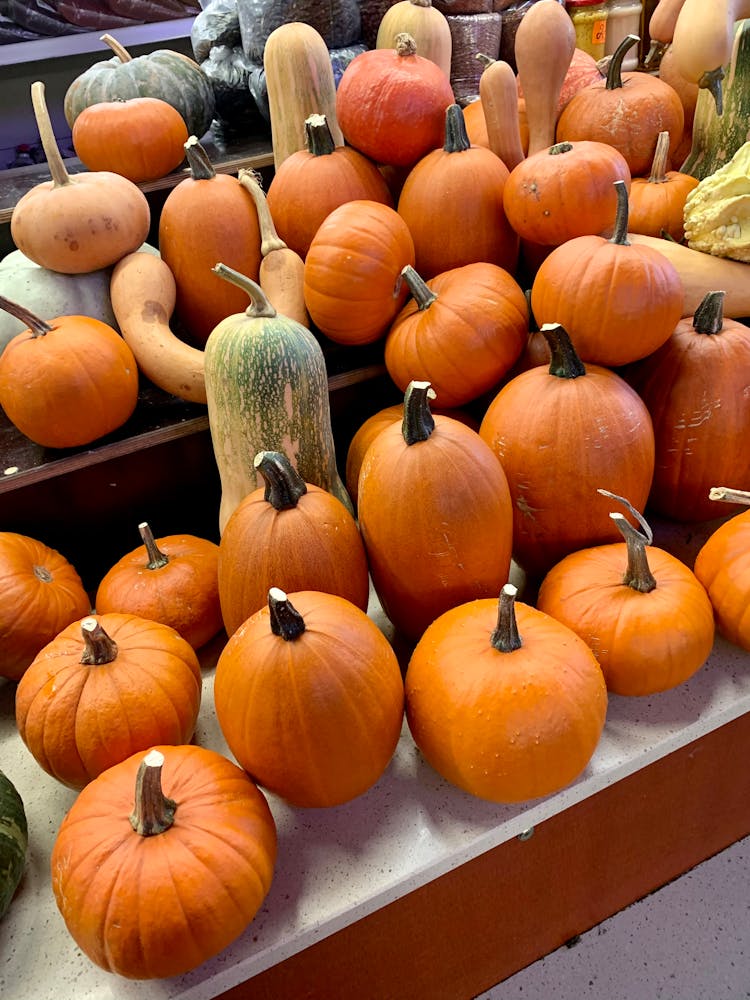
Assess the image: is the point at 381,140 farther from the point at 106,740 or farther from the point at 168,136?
the point at 106,740

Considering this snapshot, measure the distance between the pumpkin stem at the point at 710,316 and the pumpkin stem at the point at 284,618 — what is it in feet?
2.34

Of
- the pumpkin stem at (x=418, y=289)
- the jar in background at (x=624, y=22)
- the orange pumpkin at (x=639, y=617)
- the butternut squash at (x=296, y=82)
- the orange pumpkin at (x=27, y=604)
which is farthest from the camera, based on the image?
the jar in background at (x=624, y=22)

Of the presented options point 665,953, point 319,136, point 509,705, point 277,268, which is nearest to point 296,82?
point 319,136

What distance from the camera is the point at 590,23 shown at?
1.79 meters

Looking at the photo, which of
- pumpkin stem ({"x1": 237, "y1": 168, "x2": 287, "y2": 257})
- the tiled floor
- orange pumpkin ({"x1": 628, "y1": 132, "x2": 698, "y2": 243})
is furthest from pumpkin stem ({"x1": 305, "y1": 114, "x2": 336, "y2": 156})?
the tiled floor

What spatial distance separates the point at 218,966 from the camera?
70 cm

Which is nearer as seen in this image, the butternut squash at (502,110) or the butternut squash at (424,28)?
the butternut squash at (502,110)

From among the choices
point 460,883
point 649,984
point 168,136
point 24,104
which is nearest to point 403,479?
point 460,883

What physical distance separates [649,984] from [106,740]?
2.83 ft

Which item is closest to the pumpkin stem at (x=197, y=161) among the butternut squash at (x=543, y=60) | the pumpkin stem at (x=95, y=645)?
the butternut squash at (x=543, y=60)

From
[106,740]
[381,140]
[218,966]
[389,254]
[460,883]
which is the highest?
[381,140]

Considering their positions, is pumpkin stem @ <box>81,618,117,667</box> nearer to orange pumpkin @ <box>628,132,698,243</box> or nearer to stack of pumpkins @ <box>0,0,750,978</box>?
stack of pumpkins @ <box>0,0,750,978</box>

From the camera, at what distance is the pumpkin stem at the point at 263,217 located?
1.20 metres

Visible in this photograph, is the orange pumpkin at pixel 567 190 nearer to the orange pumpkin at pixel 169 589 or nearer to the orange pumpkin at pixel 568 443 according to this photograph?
the orange pumpkin at pixel 568 443
